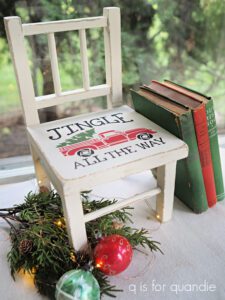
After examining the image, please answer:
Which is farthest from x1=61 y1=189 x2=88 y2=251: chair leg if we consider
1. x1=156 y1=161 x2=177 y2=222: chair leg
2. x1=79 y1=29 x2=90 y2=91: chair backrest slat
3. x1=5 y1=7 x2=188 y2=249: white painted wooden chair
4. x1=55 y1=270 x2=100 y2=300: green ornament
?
x1=79 y1=29 x2=90 y2=91: chair backrest slat

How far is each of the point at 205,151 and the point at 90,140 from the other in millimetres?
269

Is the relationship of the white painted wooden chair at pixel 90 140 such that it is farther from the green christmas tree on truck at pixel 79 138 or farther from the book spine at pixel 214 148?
the book spine at pixel 214 148

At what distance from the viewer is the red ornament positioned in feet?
2.07

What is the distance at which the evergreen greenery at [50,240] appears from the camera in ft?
2.18

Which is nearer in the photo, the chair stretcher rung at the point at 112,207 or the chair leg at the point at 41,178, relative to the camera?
the chair stretcher rung at the point at 112,207

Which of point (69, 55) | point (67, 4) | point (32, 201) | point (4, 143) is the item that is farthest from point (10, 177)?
point (67, 4)

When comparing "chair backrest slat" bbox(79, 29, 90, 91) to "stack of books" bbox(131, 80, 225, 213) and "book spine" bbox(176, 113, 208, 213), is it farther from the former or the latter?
"book spine" bbox(176, 113, 208, 213)

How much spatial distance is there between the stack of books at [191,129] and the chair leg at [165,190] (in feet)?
0.16

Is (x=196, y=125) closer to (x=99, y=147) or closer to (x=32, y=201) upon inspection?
(x=99, y=147)

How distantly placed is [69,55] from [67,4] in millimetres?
133

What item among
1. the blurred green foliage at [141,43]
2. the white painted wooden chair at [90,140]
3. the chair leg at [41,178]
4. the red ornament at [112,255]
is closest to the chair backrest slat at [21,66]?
the white painted wooden chair at [90,140]

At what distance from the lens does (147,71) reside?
3.42 ft

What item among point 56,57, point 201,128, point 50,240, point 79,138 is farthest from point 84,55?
point 50,240

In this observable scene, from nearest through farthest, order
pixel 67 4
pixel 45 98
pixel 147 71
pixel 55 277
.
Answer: pixel 55 277
pixel 45 98
pixel 67 4
pixel 147 71
